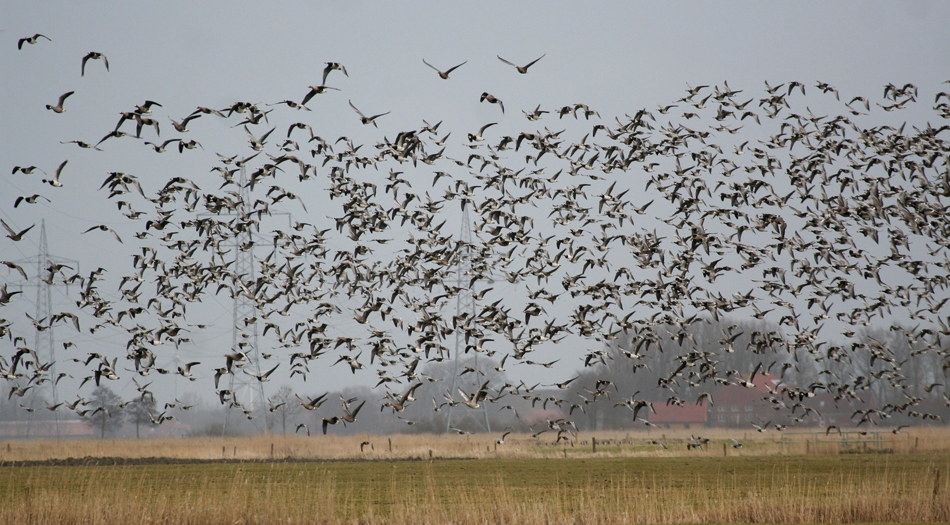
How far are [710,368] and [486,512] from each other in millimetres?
11500

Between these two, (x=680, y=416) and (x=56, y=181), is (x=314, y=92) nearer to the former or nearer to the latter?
(x=56, y=181)

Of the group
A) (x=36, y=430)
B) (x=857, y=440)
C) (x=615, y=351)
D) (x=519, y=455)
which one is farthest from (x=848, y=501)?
(x=36, y=430)

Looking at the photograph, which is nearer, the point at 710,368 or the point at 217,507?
the point at 217,507

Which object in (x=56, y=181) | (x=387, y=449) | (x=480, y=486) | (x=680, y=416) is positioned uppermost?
(x=56, y=181)

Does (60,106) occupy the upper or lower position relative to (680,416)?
upper

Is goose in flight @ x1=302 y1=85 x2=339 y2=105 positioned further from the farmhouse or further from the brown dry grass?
the farmhouse

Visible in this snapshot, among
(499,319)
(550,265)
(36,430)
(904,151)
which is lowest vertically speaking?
(36,430)

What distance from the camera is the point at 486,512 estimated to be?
22.0 m

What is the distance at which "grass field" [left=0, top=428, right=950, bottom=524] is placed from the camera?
22016mm

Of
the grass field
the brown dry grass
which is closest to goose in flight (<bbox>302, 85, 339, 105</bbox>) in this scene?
the grass field

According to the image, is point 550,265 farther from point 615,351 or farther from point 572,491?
point 615,351

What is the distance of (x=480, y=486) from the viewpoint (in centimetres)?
3131

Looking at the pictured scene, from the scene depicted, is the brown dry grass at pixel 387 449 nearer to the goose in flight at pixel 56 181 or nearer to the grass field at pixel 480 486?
the grass field at pixel 480 486

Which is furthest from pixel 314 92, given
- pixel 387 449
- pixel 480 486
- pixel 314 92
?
pixel 387 449
